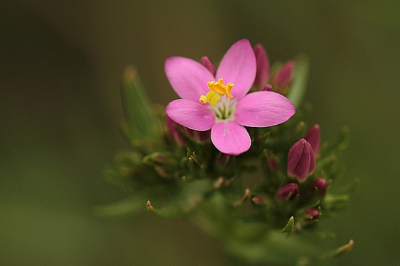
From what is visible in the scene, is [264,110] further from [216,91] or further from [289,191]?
[289,191]

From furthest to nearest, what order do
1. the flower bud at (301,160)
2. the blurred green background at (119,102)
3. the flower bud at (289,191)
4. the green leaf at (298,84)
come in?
the blurred green background at (119,102), the green leaf at (298,84), the flower bud at (289,191), the flower bud at (301,160)

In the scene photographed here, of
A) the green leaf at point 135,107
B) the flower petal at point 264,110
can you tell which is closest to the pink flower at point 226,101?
the flower petal at point 264,110

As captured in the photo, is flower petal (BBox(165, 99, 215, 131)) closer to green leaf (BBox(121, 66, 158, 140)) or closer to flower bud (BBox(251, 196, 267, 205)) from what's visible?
flower bud (BBox(251, 196, 267, 205))

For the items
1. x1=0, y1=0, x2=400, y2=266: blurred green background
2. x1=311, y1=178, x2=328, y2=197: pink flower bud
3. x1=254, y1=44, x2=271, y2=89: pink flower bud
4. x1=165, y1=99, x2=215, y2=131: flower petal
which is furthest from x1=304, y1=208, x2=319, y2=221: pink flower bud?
x1=0, y1=0, x2=400, y2=266: blurred green background

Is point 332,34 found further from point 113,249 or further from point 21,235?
point 21,235

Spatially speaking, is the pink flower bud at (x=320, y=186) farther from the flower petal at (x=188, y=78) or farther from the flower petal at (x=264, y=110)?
the flower petal at (x=188, y=78)

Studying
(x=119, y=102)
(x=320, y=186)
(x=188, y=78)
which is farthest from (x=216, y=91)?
(x=119, y=102)

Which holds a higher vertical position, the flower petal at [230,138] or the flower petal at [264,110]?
the flower petal at [264,110]
